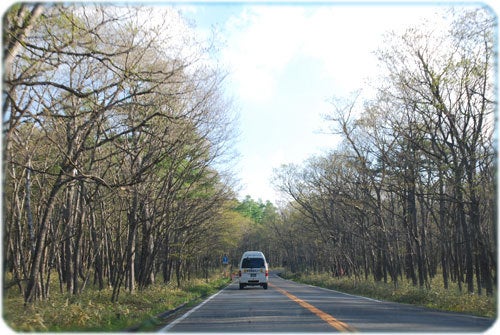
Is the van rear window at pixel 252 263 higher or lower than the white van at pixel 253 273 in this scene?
higher

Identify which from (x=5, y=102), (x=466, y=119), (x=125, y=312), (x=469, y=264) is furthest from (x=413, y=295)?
(x=5, y=102)

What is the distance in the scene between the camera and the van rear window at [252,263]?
35000 millimetres

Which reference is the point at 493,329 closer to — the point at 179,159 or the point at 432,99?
the point at 432,99

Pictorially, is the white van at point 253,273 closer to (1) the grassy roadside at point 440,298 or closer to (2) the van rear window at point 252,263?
(2) the van rear window at point 252,263

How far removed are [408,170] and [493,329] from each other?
15552 mm

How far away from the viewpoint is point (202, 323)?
12.6 m

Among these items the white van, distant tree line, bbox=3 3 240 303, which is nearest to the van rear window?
the white van

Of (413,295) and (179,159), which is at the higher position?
(179,159)

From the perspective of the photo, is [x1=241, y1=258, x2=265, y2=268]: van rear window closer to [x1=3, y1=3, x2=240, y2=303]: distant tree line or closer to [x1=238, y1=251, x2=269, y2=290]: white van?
[x1=238, y1=251, x2=269, y2=290]: white van

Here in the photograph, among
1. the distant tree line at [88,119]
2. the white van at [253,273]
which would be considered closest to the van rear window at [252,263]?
the white van at [253,273]

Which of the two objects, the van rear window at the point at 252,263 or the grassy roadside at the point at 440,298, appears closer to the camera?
the grassy roadside at the point at 440,298

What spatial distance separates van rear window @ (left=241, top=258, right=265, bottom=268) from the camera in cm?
3500

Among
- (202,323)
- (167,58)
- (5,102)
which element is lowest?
(202,323)

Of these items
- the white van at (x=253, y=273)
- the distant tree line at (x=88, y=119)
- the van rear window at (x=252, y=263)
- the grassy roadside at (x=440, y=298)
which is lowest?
the grassy roadside at (x=440, y=298)
